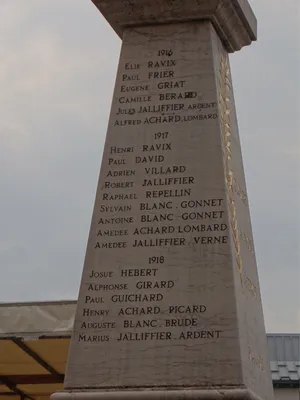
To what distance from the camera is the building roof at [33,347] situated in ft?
28.4

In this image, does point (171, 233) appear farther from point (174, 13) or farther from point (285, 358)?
point (285, 358)

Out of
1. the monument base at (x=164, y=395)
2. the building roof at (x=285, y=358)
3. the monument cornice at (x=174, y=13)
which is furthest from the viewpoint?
the building roof at (x=285, y=358)

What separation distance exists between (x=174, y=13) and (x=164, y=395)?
382 cm

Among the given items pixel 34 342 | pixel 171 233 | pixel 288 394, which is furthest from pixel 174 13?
pixel 288 394

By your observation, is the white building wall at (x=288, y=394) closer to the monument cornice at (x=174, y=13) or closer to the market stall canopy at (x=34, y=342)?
the market stall canopy at (x=34, y=342)

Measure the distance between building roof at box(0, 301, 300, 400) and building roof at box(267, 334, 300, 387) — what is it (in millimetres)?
13202

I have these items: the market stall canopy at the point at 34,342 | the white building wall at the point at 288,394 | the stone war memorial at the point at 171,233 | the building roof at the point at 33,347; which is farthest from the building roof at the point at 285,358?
the stone war memorial at the point at 171,233

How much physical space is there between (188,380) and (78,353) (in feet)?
3.04

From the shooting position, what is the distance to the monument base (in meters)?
4.87

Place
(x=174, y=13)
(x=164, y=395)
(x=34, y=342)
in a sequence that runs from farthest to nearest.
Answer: (x=34, y=342) → (x=174, y=13) → (x=164, y=395)

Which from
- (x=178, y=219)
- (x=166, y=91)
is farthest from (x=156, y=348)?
(x=166, y=91)

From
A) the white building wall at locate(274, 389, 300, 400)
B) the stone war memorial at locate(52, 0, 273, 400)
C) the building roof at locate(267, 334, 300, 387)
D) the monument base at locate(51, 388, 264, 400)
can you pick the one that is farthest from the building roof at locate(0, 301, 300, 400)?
the building roof at locate(267, 334, 300, 387)

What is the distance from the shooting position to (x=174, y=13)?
688cm

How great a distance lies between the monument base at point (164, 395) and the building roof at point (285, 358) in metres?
18.8
